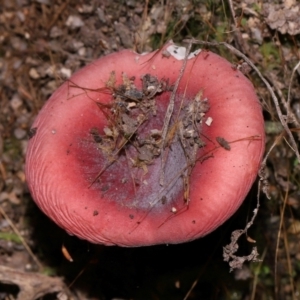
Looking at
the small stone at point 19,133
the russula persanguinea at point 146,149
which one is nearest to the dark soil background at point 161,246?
the small stone at point 19,133

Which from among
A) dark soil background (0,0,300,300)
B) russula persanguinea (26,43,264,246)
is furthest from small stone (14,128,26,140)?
russula persanguinea (26,43,264,246)

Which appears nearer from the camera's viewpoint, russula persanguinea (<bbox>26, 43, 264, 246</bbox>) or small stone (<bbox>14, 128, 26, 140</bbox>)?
russula persanguinea (<bbox>26, 43, 264, 246</bbox>)

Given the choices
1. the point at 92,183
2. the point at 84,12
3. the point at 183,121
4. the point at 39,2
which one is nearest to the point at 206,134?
the point at 183,121

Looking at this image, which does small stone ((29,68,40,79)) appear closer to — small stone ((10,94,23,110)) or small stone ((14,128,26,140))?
small stone ((10,94,23,110))

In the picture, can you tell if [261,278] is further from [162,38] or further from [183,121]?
[162,38]

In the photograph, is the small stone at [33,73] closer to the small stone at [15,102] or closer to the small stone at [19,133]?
the small stone at [15,102]

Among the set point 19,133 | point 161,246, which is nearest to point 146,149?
point 161,246
